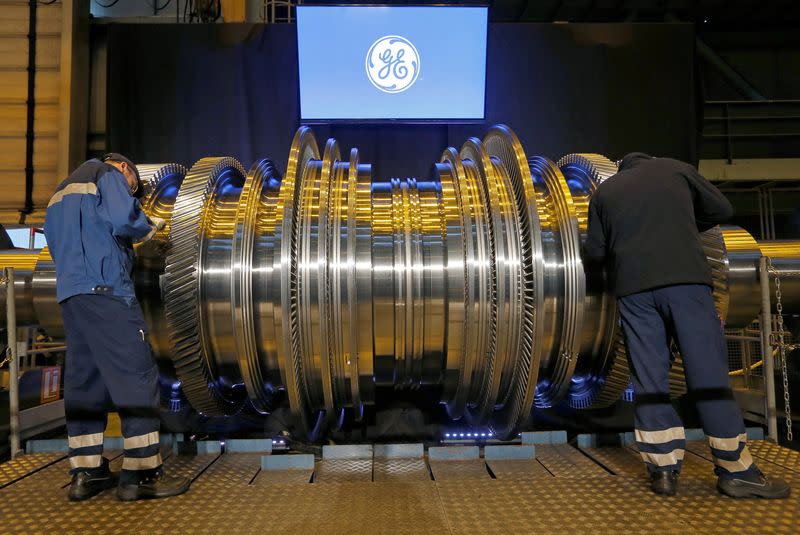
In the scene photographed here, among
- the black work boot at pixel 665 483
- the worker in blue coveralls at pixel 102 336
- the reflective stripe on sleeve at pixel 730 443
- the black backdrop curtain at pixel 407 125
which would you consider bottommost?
the black work boot at pixel 665 483

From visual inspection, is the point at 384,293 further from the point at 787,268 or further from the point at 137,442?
the point at 787,268

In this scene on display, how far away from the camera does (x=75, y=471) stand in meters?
1.94

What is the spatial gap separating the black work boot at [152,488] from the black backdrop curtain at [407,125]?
122 inches

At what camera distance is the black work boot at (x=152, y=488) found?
6.14 ft

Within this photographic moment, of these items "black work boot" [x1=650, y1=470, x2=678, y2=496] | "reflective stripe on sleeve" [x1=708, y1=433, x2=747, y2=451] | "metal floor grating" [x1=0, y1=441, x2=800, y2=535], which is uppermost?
"reflective stripe on sleeve" [x1=708, y1=433, x2=747, y2=451]

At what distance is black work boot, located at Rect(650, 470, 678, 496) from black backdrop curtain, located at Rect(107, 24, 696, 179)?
10.4ft

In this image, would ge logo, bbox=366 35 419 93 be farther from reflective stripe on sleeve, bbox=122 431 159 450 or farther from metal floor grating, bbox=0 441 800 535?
reflective stripe on sleeve, bbox=122 431 159 450

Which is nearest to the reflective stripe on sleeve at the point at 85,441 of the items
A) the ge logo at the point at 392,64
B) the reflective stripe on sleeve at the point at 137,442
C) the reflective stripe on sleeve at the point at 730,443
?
the reflective stripe on sleeve at the point at 137,442

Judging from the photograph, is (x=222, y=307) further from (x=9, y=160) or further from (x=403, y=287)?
(x=9, y=160)

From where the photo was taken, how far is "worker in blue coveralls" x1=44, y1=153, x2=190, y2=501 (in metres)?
1.89

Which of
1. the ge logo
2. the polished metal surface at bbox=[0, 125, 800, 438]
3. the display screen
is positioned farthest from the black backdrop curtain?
the polished metal surface at bbox=[0, 125, 800, 438]

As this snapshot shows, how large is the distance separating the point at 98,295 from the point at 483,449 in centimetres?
168

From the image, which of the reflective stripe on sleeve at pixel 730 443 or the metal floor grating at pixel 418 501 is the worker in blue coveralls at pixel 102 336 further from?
the reflective stripe on sleeve at pixel 730 443

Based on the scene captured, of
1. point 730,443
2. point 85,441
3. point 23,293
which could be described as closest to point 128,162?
point 23,293
